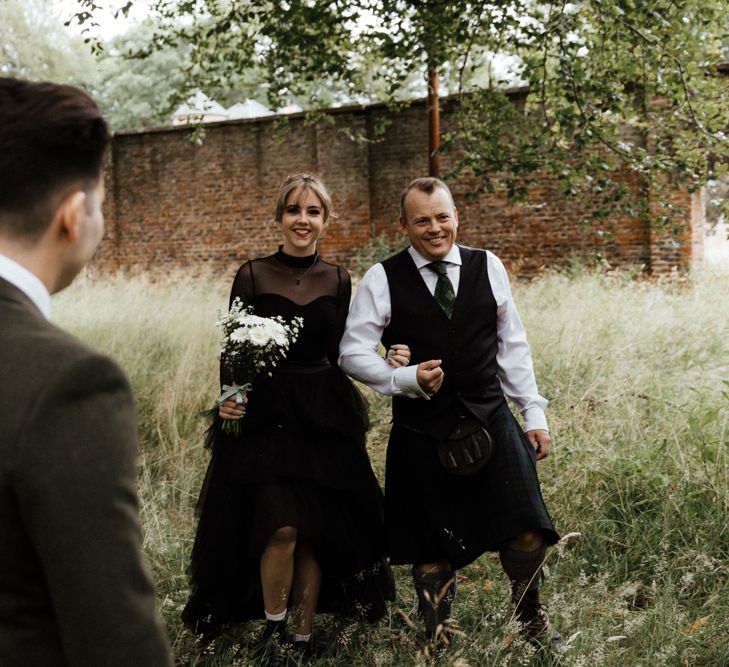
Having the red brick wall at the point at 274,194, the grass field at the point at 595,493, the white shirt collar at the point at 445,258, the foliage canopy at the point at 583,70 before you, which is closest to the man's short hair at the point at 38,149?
the grass field at the point at 595,493

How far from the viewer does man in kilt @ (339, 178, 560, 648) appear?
2990mm

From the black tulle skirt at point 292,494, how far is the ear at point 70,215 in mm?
2176

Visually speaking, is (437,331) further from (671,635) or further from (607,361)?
(607,361)

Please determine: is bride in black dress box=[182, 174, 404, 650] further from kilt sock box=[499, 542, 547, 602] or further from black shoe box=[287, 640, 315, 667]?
kilt sock box=[499, 542, 547, 602]

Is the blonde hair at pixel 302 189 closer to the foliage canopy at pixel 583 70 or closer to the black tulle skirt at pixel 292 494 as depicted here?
the black tulle skirt at pixel 292 494

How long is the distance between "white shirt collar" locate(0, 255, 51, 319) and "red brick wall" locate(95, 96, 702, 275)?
1132cm

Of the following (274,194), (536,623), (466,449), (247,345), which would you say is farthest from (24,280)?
(274,194)

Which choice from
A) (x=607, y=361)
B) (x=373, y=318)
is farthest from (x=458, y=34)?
(x=373, y=318)

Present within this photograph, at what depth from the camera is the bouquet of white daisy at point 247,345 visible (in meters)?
3.08

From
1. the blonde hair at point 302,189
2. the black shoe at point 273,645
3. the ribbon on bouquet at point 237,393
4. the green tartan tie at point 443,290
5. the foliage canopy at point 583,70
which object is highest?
the foliage canopy at point 583,70

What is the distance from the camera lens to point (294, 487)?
3225 millimetres

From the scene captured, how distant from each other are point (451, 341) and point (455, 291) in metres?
0.22

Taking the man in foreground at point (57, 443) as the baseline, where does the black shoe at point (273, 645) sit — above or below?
below

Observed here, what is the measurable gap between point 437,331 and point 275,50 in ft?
17.6
